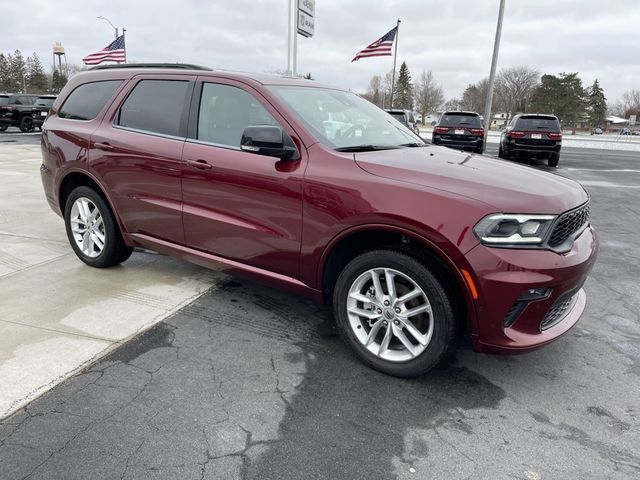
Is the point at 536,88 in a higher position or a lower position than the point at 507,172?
higher

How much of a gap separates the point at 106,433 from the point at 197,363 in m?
0.76

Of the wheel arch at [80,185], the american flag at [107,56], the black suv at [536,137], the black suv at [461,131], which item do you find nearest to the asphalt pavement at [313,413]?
the wheel arch at [80,185]

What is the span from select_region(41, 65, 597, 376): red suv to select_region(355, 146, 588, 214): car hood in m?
0.01

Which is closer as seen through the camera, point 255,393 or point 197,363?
point 255,393

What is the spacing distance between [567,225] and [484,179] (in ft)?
1.80

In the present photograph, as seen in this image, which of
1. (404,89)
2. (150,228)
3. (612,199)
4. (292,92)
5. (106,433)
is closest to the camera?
(106,433)

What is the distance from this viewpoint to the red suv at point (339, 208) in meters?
2.64

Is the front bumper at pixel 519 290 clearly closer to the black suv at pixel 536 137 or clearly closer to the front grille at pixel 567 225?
the front grille at pixel 567 225

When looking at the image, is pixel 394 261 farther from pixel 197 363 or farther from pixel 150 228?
pixel 150 228

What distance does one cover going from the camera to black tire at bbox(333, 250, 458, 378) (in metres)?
2.75

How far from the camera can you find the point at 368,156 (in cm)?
313

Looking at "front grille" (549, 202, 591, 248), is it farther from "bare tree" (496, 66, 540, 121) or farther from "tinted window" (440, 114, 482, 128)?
"bare tree" (496, 66, 540, 121)

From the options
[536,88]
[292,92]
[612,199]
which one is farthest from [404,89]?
[292,92]

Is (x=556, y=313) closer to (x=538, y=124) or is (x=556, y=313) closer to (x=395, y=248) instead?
(x=395, y=248)
